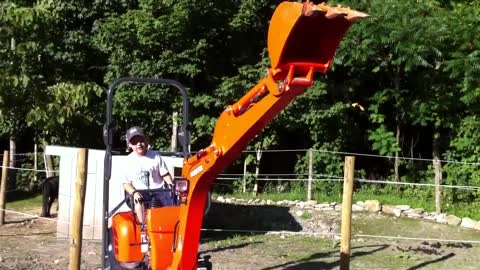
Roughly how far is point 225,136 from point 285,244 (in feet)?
18.3

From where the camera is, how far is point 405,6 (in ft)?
40.0

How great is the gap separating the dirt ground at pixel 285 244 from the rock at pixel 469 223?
0.26 metres

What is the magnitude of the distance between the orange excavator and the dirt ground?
2636 mm

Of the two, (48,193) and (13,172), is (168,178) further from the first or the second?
(13,172)

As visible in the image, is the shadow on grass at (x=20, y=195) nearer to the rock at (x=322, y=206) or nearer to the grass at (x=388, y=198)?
the grass at (x=388, y=198)

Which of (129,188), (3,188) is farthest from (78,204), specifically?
(3,188)

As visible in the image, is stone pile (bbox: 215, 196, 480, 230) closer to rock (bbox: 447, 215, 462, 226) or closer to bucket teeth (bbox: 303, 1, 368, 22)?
rock (bbox: 447, 215, 462, 226)

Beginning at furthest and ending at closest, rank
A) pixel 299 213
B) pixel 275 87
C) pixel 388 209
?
pixel 388 209 → pixel 299 213 → pixel 275 87

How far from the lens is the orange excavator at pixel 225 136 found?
3.94 metres

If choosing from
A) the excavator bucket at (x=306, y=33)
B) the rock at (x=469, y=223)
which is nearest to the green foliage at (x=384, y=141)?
the rock at (x=469, y=223)

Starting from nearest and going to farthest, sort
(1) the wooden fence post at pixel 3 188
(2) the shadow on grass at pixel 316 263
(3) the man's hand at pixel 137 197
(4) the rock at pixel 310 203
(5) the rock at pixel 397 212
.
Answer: (3) the man's hand at pixel 137 197
(2) the shadow on grass at pixel 316 263
(1) the wooden fence post at pixel 3 188
(5) the rock at pixel 397 212
(4) the rock at pixel 310 203

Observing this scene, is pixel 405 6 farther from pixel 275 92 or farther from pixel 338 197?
pixel 275 92

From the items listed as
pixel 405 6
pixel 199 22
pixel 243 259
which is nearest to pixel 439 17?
pixel 405 6

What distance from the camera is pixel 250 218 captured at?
12203 millimetres
